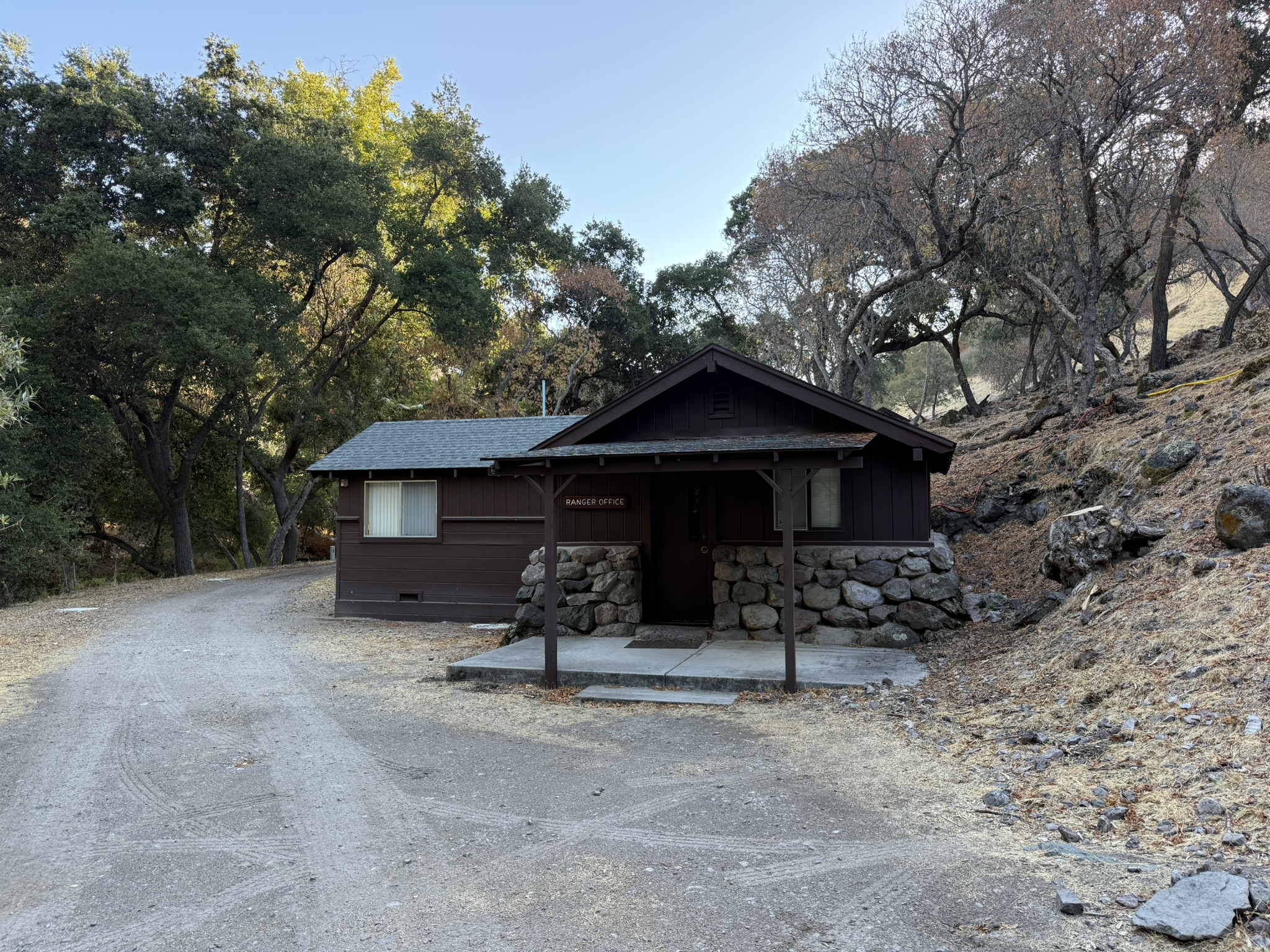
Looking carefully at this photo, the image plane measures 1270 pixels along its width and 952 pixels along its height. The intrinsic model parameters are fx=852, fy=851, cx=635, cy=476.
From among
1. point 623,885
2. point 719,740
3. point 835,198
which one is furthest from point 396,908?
point 835,198

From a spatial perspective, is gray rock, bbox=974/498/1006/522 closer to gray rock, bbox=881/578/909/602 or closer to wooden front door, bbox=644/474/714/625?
gray rock, bbox=881/578/909/602

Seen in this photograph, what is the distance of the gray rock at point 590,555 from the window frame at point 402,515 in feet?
13.6

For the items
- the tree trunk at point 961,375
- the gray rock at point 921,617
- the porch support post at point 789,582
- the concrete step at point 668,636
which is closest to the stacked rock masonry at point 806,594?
the gray rock at point 921,617

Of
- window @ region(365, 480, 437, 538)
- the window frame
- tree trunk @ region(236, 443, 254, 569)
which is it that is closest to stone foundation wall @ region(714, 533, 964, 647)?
the window frame

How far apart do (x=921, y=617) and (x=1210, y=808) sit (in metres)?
6.03

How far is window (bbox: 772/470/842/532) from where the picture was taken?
11.3 m

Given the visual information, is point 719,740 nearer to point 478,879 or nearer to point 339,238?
point 478,879

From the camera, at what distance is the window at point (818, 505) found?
1128 centimetres

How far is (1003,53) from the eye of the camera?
14.3 m

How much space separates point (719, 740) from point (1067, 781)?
2.58 meters

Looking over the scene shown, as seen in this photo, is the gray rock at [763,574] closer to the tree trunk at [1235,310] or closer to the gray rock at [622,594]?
the gray rock at [622,594]

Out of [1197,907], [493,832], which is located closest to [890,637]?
[493,832]

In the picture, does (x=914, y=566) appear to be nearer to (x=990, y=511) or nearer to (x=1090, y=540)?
(x=1090, y=540)

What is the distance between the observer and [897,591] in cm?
1068
